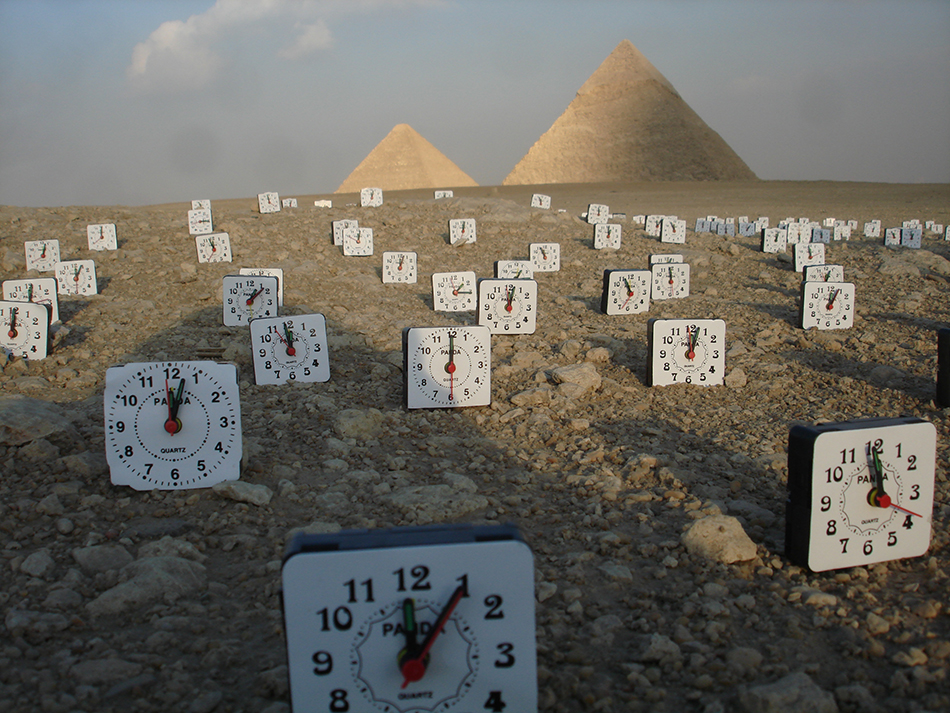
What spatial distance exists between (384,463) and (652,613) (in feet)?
7.78

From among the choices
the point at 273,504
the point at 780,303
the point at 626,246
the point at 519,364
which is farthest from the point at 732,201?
the point at 273,504

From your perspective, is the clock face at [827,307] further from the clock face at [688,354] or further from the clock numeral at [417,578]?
the clock numeral at [417,578]

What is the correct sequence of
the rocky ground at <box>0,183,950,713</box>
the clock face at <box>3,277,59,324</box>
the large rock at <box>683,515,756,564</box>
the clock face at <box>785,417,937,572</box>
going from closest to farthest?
the rocky ground at <box>0,183,950,713</box> → the clock face at <box>785,417,937,572</box> → the large rock at <box>683,515,756,564</box> → the clock face at <box>3,277,59,324</box>

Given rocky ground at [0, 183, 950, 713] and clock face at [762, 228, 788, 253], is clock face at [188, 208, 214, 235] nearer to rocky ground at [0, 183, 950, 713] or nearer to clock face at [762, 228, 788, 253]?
rocky ground at [0, 183, 950, 713]

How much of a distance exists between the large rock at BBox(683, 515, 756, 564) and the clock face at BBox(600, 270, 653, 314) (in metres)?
6.97

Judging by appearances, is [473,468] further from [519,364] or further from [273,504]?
[519,364]

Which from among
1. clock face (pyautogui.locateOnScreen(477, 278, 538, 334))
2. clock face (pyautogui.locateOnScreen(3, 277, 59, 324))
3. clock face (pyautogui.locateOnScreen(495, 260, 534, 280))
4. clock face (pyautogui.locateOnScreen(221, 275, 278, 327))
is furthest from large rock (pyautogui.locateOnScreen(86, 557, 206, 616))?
clock face (pyautogui.locateOnScreen(495, 260, 534, 280))

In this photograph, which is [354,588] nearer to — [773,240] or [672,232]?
[773,240]

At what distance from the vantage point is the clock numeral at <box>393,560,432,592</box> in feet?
7.00

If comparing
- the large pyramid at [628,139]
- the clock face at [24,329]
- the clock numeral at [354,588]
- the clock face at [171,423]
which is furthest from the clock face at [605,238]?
the large pyramid at [628,139]

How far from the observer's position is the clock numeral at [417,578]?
213 centimetres

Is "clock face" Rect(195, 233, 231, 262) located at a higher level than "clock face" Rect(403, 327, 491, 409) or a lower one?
higher

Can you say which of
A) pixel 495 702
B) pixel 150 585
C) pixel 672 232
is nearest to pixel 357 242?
pixel 672 232

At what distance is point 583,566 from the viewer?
3602mm
